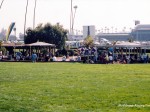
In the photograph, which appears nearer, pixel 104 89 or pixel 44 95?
pixel 44 95

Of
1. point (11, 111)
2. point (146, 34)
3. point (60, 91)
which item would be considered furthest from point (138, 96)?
point (146, 34)

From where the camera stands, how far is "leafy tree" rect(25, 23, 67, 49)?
71.8m

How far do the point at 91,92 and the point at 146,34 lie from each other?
178 metres

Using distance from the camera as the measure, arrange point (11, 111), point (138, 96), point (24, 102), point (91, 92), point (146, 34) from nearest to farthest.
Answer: point (11, 111) < point (24, 102) < point (138, 96) < point (91, 92) < point (146, 34)

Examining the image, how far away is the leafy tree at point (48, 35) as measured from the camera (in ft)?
236

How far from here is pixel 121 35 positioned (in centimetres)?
19488

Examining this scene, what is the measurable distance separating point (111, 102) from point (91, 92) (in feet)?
8.11

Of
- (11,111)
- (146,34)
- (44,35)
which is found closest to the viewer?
(11,111)

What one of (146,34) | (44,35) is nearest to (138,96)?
(44,35)

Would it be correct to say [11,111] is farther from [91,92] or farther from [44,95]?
[91,92]

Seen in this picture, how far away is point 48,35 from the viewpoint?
72.6 m

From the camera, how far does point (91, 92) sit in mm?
14273

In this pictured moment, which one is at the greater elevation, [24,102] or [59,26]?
[59,26]

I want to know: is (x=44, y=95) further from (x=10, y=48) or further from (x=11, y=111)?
(x=10, y=48)
